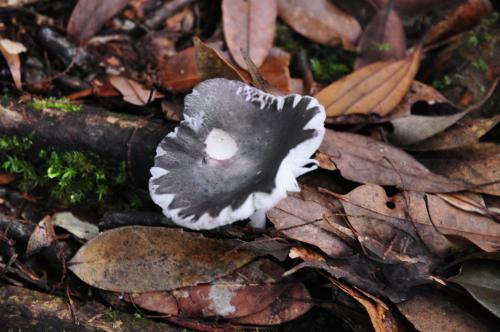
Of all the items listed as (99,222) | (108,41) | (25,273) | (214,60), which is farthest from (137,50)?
(25,273)

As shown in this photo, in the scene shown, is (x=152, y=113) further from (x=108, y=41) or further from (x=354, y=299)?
(x=354, y=299)

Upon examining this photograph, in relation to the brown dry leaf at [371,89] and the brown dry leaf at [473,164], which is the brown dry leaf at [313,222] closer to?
the brown dry leaf at [371,89]

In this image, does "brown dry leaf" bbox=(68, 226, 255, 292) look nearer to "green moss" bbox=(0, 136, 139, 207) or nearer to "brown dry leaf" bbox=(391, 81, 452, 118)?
"green moss" bbox=(0, 136, 139, 207)

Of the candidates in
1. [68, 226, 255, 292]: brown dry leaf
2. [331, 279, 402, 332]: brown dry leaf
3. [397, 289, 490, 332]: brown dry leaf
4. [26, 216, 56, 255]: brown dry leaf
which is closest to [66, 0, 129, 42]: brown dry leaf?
[26, 216, 56, 255]: brown dry leaf

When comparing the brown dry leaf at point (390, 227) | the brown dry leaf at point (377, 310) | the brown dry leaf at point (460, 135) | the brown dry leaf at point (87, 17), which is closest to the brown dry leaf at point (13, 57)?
the brown dry leaf at point (87, 17)

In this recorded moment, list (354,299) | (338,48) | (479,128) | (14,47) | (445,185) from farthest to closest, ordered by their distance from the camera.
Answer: (338,48) → (14,47) → (479,128) → (445,185) → (354,299)

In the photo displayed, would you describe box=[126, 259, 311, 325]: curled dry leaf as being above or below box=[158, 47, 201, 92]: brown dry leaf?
below
